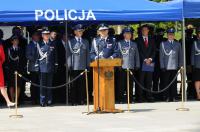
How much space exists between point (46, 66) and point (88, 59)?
3.59 feet

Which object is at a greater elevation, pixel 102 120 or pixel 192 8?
pixel 192 8

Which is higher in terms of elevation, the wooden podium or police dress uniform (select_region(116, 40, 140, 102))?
police dress uniform (select_region(116, 40, 140, 102))

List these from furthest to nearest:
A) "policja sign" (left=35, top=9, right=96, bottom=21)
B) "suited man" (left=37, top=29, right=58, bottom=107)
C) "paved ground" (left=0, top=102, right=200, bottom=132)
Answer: "suited man" (left=37, top=29, right=58, bottom=107) → "policja sign" (left=35, top=9, right=96, bottom=21) → "paved ground" (left=0, top=102, right=200, bottom=132)

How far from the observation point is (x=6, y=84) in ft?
53.1

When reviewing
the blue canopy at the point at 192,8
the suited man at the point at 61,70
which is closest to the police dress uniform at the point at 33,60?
the suited man at the point at 61,70

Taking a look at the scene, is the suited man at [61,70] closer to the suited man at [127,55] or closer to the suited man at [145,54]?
the suited man at [127,55]

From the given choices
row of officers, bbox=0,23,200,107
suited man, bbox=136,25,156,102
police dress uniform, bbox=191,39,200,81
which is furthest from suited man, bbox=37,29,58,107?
police dress uniform, bbox=191,39,200,81

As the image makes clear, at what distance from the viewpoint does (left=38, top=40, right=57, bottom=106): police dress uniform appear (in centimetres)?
1553

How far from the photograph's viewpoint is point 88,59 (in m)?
15.7

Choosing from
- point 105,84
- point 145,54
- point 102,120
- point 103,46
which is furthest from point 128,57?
point 102,120

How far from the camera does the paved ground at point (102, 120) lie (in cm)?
1163

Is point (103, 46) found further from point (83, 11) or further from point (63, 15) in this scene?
point (63, 15)

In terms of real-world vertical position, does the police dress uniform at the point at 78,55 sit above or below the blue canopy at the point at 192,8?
below

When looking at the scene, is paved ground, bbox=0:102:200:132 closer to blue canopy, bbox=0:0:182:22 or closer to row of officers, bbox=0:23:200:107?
row of officers, bbox=0:23:200:107
